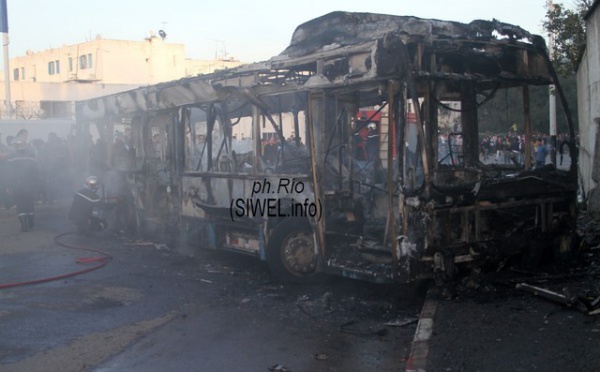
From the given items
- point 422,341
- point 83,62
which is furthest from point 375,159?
point 83,62

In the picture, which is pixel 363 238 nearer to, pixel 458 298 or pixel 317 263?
pixel 317 263

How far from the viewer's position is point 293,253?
8.41 meters

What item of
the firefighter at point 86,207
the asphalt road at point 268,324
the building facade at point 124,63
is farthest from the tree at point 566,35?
the building facade at point 124,63

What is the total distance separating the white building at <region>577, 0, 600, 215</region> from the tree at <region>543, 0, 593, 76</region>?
363 centimetres

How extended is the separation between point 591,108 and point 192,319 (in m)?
9.48

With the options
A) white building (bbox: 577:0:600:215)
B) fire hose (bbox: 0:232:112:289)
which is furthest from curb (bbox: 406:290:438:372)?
white building (bbox: 577:0:600:215)

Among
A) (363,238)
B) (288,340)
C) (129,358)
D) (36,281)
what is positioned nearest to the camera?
(129,358)

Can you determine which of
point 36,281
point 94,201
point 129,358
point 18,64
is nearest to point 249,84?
point 36,281

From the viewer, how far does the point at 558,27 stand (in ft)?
58.4

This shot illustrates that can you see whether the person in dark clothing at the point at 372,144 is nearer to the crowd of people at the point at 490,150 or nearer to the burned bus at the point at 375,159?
the burned bus at the point at 375,159

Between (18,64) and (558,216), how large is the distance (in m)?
78.4

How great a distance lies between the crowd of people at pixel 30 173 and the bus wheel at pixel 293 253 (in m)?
6.85

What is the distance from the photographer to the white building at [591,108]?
474 inches

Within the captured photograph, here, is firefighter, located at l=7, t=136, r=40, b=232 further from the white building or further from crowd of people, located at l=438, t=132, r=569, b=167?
the white building
